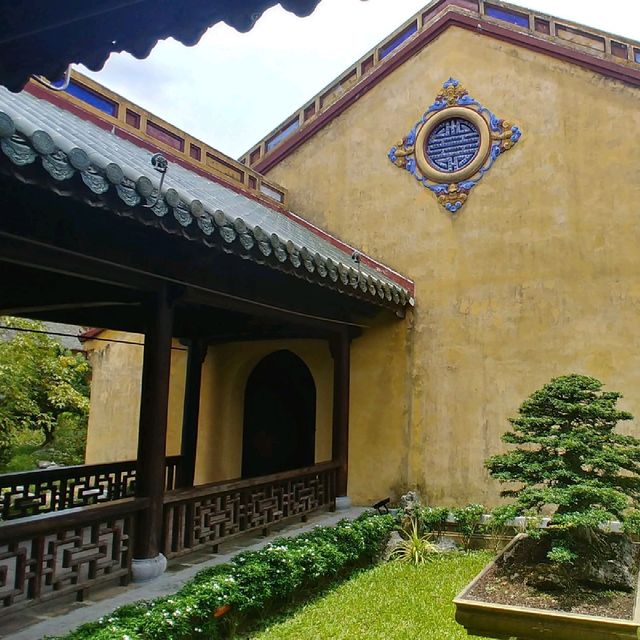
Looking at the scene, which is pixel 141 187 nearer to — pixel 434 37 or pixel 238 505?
pixel 238 505

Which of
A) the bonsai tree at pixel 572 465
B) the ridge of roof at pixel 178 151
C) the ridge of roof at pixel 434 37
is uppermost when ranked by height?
the ridge of roof at pixel 434 37

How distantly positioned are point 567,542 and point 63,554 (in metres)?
3.44

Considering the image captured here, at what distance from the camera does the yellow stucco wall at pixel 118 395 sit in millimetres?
9641

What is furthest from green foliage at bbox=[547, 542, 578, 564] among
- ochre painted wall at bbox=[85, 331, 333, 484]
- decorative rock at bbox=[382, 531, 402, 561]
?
ochre painted wall at bbox=[85, 331, 333, 484]

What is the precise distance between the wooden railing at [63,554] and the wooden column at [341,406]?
11.3ft

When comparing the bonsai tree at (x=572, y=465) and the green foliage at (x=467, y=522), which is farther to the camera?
the green foliage at (x=467, y=522)

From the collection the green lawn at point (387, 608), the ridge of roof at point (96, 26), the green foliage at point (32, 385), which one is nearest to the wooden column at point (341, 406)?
the green lawn at point (387, 608)

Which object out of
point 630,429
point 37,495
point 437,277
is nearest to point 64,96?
point 37,495

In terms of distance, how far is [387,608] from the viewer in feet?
16.0

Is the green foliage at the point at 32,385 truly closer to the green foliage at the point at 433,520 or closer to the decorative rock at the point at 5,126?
the green foliage at the point at 433,520

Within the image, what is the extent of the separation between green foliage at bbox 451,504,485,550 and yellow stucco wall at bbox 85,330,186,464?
4.62 meters

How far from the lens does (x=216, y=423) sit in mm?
9266

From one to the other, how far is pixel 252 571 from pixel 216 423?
4.88 m

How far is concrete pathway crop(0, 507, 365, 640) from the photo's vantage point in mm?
3670
